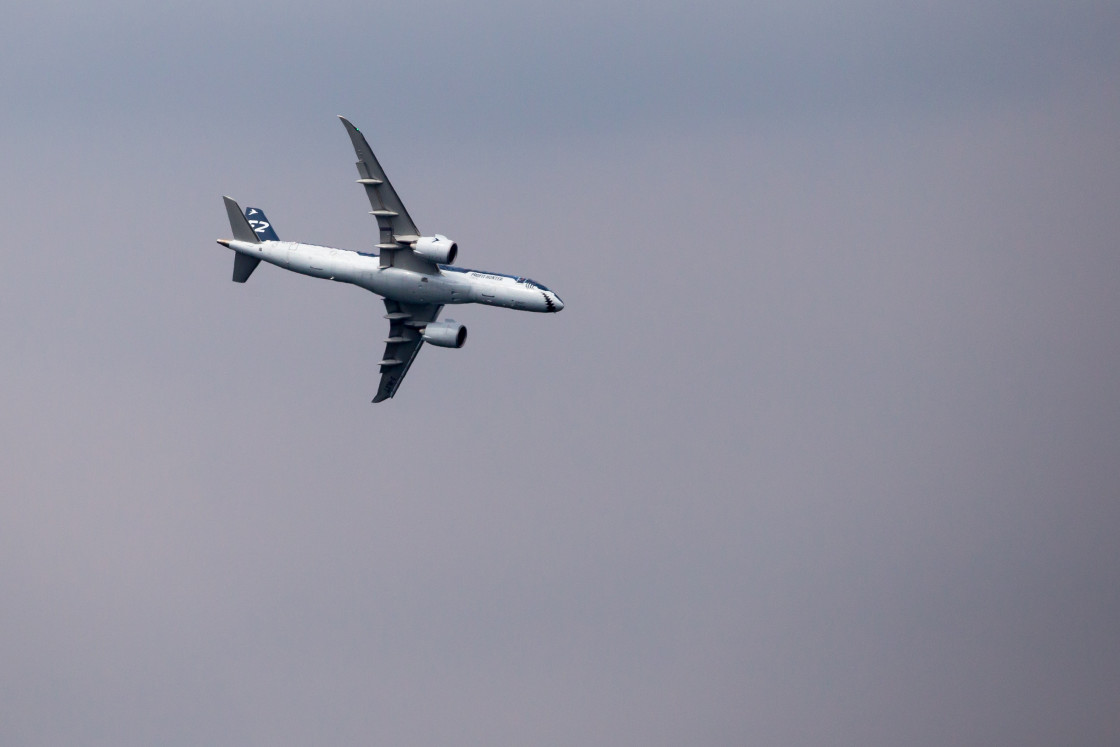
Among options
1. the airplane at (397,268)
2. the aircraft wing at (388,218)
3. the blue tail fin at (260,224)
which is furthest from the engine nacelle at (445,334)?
the blue tail fin at (260,224)

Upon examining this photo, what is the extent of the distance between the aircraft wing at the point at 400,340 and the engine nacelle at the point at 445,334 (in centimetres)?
257

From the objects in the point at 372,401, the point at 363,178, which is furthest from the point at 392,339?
the point at 363,178

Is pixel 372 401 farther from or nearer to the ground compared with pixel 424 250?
nearer to the ground

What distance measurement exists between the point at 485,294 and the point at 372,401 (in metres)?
21.1

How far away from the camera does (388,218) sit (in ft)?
492

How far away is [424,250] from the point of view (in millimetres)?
148125

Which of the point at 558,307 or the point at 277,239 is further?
the point at 277,239

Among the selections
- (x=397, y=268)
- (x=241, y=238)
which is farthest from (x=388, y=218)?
(x=241, y=238)

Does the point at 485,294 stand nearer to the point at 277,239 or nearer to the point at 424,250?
the point at 424,250

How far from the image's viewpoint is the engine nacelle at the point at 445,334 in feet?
501

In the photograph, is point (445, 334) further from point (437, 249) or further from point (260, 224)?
point (260, 224)

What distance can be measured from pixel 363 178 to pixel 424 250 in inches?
331

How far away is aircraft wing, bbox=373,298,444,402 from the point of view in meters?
157

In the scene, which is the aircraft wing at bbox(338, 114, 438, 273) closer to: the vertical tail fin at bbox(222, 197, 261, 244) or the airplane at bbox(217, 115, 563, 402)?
the airplane at bbox(217, 115, 563, 402)
